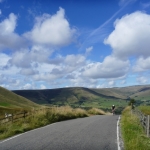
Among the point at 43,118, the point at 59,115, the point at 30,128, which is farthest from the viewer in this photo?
the point at 59,115

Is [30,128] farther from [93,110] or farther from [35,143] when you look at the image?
[93,110]

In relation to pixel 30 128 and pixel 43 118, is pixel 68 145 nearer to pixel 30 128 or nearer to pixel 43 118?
pixel 30 128

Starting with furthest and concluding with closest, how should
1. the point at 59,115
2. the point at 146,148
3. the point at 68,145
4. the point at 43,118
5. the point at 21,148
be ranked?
the point at 59,115 < the point at 43,118 < the point at 68,145 < the point at 21,148 < the point at 146,148

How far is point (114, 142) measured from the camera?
1254 cm

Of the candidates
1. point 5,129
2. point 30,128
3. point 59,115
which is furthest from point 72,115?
point 5,129

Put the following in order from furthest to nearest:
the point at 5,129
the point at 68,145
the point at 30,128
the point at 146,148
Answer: the point at 30,128 → the point at 5,129 → the point at 68,145 → the point at 146,148

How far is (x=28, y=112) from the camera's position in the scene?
80.4 ft

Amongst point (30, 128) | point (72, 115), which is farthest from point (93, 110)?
point (30, 128)

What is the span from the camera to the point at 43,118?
23.2m

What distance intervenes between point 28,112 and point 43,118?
2093 millimetres

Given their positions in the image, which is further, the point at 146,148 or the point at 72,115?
the point at 72,115

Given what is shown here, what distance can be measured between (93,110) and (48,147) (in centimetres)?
3689

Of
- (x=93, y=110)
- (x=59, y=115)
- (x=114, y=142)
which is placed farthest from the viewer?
(x=93, y=110)

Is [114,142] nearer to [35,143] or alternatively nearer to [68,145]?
[68,145]
